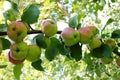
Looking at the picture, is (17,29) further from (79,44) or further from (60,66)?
(60,66)

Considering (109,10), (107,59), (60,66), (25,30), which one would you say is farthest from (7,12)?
(109,10)

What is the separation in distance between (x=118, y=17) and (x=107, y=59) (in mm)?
2823

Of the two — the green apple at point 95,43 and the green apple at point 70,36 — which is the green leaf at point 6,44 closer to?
the green apple at point 70,36

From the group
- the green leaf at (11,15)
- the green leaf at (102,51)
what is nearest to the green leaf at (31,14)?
the green leaf at (11,15)

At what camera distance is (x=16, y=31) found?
1.10 meters

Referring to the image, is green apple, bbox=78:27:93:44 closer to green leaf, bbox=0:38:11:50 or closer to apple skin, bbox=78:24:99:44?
apple skin, bbox=78:24:99:44

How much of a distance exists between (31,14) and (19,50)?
19cm

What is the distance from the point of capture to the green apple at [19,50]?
3.62 feet

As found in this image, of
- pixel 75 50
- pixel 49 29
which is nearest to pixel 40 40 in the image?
pixel 49 29

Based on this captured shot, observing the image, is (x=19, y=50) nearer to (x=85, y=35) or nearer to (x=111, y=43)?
(x=85, y=35)

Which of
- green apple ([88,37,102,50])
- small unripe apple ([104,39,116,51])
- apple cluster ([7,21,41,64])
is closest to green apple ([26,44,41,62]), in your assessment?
apple cluster ([7,21,41,64])

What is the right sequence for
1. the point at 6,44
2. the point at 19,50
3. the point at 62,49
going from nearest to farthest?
the point at 19,50
the point at 6,44
the point at 62,49

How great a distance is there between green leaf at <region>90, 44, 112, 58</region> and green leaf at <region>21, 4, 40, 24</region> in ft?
1.00

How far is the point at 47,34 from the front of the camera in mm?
1211
